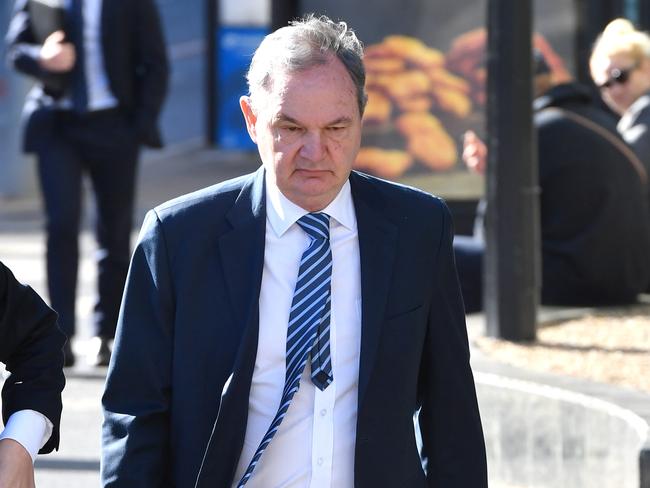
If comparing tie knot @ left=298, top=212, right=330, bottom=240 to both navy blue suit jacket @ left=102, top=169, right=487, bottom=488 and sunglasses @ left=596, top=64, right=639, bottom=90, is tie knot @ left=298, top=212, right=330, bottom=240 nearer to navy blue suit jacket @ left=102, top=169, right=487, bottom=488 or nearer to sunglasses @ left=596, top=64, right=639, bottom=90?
navy blue suit jacket @ left=102, top=169, right=487, bottom=488

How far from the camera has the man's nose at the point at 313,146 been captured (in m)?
2.96

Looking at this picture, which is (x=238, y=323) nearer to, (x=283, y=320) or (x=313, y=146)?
(x=283, y=320)

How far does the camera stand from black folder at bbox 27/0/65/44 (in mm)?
7664

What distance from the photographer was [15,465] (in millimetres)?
2695

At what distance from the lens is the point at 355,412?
3.05 metres

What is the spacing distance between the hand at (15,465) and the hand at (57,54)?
5036 mm

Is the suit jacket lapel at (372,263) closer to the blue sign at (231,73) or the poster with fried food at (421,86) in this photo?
the poster with fried food at (421,86)

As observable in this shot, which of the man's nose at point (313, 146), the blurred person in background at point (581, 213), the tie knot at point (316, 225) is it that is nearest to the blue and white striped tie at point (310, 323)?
the tie knot at point (316, 225)

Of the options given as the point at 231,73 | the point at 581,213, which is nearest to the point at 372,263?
the point at 581,213

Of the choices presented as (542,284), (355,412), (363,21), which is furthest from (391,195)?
(363,21)

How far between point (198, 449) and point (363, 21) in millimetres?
8374

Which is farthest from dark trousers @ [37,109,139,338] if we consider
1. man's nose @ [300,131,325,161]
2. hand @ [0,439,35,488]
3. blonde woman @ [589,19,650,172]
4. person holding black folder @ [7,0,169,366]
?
hand @ [0,439,35,488]

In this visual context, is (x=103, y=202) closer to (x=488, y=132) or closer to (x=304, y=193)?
(x=488, y=132)

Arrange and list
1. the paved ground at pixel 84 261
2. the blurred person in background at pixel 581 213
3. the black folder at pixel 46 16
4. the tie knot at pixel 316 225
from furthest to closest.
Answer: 1. the blurred person in background at pixel 581 213
2. the black folder at pixel 46 16
3. the paved ground at pixel 84 261
4. the tie knot at pixel 316 225
